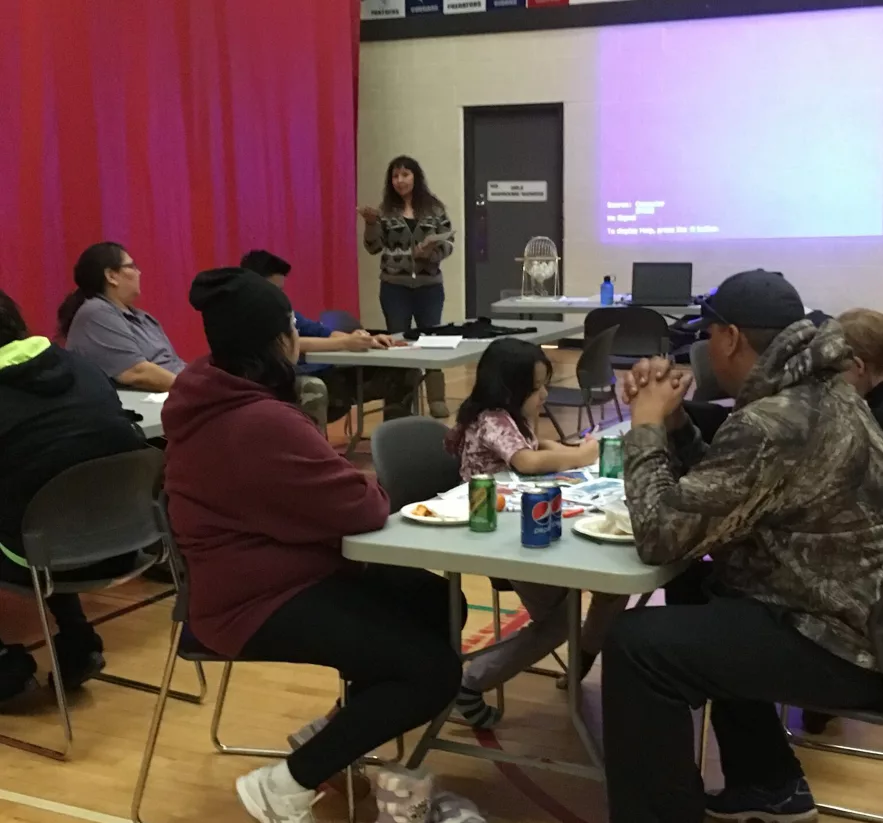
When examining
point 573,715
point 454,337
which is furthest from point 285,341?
point 454,337

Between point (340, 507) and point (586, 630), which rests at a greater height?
point (340, 507)

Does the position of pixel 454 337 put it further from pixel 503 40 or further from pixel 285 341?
pixel 503 40

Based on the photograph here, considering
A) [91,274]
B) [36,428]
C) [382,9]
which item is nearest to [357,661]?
[36,428]

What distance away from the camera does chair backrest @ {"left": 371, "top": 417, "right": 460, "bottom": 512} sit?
2.54 metres

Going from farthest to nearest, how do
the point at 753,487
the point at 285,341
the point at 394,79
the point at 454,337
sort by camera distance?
1. the point at 394,79
2. the point at 454,337
3. the point at 285,341
4. the point at 753,487

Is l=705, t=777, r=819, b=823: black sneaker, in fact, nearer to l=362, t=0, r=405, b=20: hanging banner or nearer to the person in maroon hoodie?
the person in maroon hoodie

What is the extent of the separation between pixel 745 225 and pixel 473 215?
2.43 meters

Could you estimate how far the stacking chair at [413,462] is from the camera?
2.54 m

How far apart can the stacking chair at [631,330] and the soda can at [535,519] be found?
388 centimetres

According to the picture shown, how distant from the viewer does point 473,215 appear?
376 inches

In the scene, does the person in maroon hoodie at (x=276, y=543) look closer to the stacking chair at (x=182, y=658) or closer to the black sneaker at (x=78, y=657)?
the stacking chair at (x=182, y=658)

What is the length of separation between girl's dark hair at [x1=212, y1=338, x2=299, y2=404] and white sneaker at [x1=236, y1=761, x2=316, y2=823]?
2.50 feet

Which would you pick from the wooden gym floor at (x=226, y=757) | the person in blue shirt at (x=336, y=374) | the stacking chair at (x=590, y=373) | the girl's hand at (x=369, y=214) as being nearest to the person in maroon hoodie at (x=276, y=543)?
the wooden gym floor at (x=226, y=757)

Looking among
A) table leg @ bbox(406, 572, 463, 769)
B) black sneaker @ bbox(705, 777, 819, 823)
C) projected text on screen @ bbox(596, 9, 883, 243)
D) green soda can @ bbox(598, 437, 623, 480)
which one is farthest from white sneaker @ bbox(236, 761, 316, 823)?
projected text on screen @ bbox(596, 9, 883, 243)
